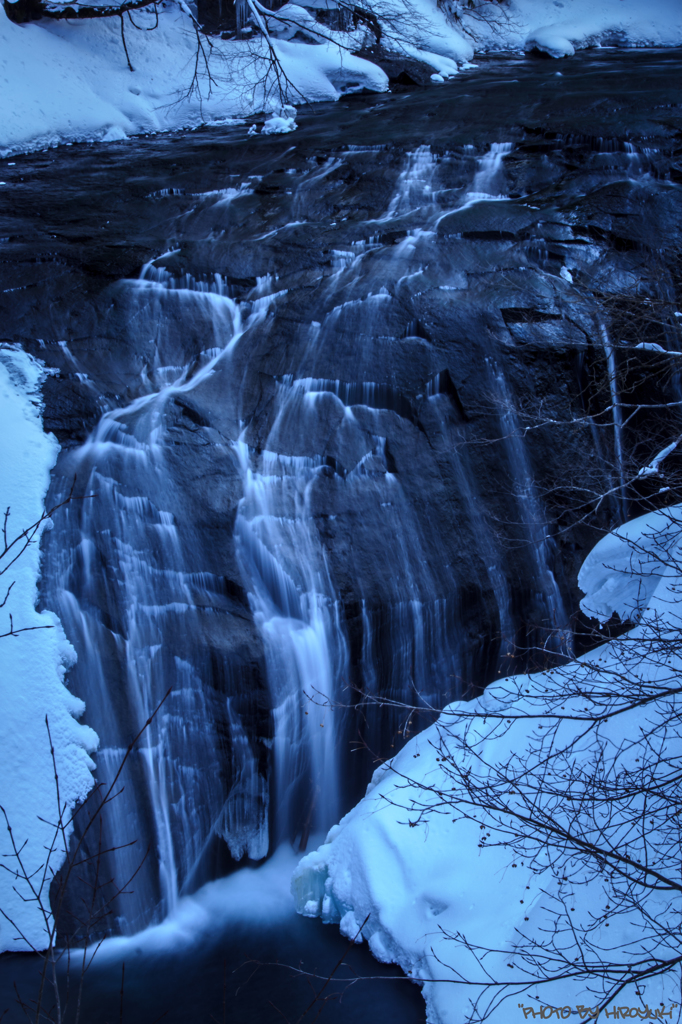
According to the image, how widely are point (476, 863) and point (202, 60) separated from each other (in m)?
13.7

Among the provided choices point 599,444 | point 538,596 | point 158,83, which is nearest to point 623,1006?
point 538,596

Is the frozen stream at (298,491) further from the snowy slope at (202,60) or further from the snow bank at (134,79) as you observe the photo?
the snowy slope at (202,60)

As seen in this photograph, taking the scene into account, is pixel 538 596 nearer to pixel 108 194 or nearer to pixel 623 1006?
pixel 623 1006

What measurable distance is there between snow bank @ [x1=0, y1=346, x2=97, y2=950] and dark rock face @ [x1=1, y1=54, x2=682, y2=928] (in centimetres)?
15

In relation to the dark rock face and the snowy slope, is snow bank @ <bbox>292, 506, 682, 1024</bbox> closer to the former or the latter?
the dark rock face

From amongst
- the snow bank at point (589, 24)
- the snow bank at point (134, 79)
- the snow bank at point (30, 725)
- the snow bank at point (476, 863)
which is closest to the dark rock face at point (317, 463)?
the snow bank at point (30, 725)

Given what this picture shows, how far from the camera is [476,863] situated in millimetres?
4488

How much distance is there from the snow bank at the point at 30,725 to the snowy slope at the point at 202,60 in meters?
7.86

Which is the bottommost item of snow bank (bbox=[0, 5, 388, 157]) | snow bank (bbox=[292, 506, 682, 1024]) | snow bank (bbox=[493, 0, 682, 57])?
snow bank (bbox=[292, 506, 682, 1024])

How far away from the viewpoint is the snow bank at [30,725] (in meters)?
4.66

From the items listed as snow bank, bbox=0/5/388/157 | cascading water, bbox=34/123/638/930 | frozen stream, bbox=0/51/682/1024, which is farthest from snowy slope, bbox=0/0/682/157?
cascading water, bbox=34/123/638/930

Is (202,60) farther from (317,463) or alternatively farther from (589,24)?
(317,463)

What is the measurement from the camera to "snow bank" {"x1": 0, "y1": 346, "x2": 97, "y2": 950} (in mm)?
4656

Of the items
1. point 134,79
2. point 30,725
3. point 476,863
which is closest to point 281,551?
point 30,725
